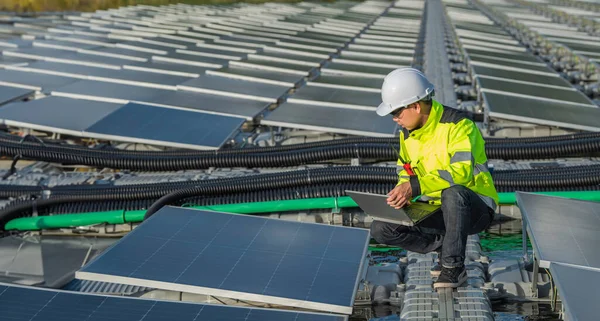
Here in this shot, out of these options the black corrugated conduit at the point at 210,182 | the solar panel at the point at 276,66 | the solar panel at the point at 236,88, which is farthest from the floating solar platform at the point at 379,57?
the black corrugated conduit at the point at 210,182

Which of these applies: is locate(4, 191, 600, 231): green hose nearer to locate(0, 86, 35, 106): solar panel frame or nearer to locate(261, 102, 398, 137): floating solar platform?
locate(261, 102, 398, 137): floating solar platform

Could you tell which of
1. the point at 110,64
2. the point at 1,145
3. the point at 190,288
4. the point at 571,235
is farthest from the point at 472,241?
the point at 110,64

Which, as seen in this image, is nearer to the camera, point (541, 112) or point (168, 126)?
point (168, 126)

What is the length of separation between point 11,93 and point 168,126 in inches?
180

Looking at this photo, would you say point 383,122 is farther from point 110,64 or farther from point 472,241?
point 110,64

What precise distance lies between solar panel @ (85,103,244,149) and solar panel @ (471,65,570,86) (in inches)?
274

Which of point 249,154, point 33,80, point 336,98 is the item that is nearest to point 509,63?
point 336,98

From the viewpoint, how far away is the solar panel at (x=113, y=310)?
5.61m

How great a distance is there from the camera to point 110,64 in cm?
2144

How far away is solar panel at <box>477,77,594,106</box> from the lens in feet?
51.7

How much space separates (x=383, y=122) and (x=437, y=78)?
685 centimetres

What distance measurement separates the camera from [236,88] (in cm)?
1695

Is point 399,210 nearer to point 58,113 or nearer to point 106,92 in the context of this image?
point 58,113

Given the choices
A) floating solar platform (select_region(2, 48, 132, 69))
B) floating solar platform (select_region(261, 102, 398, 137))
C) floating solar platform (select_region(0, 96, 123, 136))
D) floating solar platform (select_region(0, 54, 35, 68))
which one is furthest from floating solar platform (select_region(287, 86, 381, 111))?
floating solar platform (select_region(0, 54, 35, 68))
